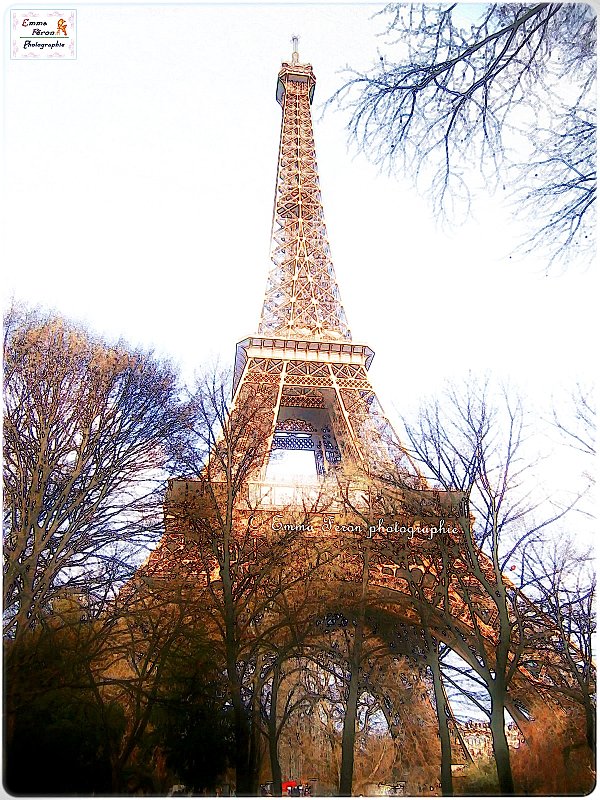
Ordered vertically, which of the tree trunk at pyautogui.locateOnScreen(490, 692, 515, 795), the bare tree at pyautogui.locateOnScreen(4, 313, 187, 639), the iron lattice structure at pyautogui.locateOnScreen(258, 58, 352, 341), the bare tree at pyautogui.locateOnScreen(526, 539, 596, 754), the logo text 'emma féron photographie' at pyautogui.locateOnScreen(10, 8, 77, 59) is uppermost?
the logo text 'emma féron photographie' at pyautogui.locateOnScreen(10, 8, 77, 59)

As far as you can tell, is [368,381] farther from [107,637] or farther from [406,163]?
[107,637]

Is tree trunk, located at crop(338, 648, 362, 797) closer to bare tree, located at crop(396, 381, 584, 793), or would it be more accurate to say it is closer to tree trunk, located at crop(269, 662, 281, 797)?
tree trunk, located at crop(269, 662, 281, 797)

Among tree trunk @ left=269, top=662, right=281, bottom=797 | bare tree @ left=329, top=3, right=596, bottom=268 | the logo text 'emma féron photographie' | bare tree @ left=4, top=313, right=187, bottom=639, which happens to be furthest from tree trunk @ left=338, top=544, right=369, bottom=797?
the logo text 'emma féron photographie'

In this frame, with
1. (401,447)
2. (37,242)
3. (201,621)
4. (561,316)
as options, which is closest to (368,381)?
(401,447)

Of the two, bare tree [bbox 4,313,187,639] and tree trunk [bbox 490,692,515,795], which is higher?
bare tree [bbox 4,313,187,639]

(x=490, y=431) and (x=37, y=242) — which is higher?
(x=37, y=242)

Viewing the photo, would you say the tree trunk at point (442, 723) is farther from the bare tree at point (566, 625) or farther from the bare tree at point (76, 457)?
the bare tree at point (76, 457)

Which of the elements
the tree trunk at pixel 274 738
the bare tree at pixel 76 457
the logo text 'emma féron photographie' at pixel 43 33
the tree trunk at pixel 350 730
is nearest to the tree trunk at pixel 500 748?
the tree trunk at pixel 350 730

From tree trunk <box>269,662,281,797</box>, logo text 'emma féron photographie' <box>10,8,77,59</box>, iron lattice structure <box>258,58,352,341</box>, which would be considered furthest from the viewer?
iron lattice structure <box>258,58,352,341</box>
